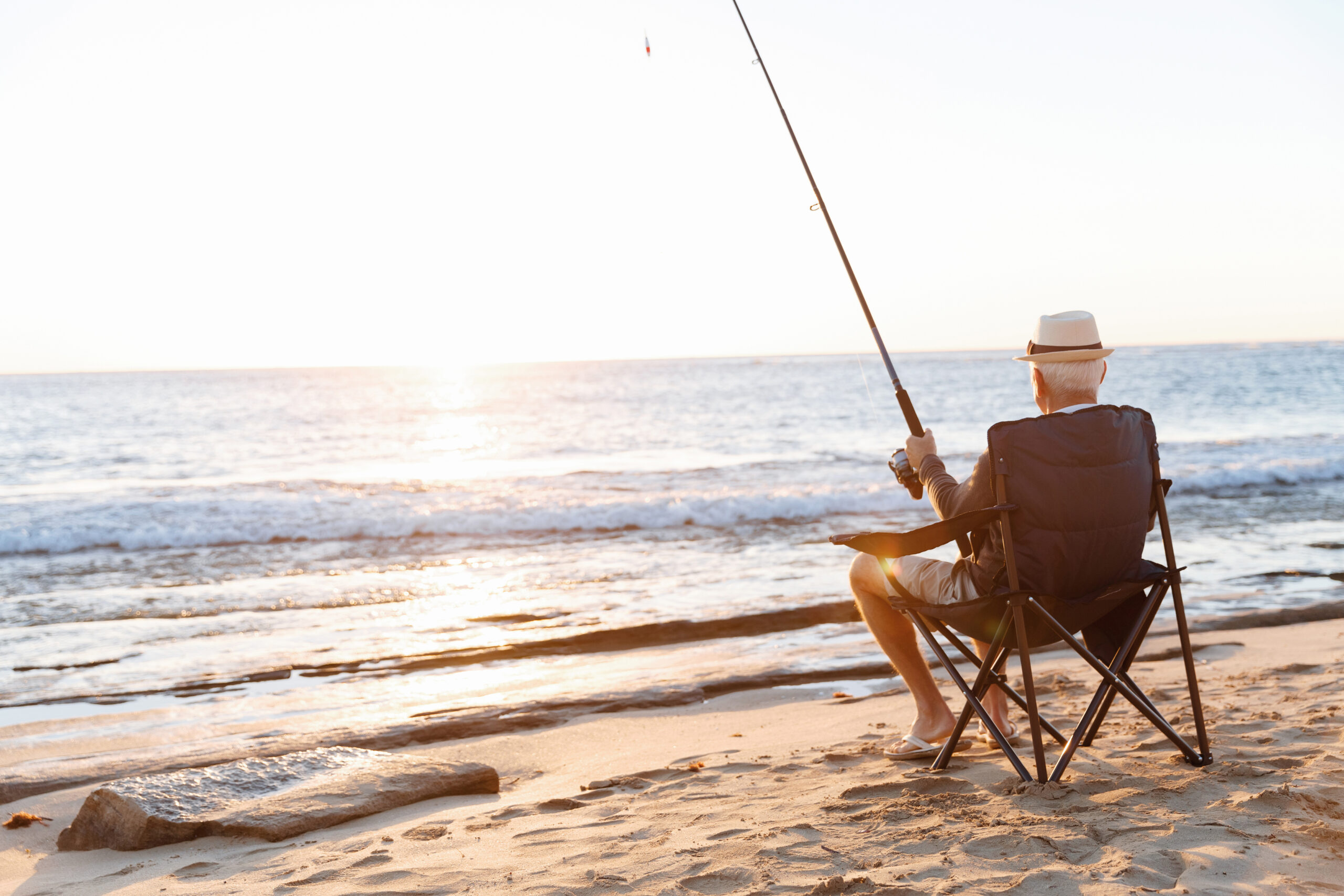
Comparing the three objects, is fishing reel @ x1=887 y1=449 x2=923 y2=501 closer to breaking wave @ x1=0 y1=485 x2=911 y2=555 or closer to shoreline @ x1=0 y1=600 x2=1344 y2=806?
shoreline @ x1=0 y1=600 x2=1344 y2=806

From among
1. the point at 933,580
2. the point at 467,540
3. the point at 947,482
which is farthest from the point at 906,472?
the point at 467,540

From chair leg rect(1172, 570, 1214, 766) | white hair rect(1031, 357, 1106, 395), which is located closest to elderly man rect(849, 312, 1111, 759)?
white hair rect(1031, 357, 1106, 395)

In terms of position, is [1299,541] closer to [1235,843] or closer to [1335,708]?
[1335,708]

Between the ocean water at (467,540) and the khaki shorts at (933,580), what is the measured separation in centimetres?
212

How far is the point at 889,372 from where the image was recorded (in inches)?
161

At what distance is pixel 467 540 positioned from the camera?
37.6 feet

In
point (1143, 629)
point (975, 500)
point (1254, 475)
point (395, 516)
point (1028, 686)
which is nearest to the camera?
point (1028, 686)

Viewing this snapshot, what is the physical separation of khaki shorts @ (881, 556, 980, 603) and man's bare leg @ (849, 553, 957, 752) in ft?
0.45

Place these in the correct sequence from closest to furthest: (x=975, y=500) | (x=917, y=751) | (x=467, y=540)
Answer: (x=975, y=500), (x=917, y=751), (x=467, y=540)

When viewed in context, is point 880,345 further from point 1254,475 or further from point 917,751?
point 1254,475

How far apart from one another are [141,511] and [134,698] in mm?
8676

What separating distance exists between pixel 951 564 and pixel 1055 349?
74 cm

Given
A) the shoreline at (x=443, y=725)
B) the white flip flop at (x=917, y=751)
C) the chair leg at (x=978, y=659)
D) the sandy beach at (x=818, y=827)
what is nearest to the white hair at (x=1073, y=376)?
the chair leg at (x=978, y=659)

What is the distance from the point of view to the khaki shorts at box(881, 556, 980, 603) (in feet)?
10.2
